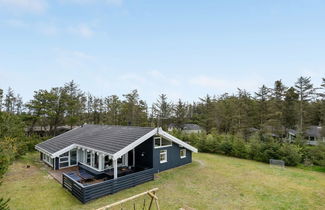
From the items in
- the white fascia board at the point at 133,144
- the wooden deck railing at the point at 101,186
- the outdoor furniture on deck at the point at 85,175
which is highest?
the white fascia board at the point at 133,144

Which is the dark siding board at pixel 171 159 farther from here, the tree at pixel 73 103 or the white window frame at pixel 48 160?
the tree at pixel 73 103

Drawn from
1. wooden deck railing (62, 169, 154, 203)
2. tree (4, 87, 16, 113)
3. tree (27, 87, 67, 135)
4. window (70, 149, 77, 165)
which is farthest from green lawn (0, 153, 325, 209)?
tree (4, 87, 16, 113)

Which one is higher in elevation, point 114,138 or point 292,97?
point 292,97

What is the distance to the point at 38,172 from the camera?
1272 centimetres

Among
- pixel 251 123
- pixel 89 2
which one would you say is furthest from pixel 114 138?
pixel 251 123

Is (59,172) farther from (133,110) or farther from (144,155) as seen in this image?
(133,110)

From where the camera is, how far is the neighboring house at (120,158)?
1020cm

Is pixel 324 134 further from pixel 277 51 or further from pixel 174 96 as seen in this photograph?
pixel 174 96

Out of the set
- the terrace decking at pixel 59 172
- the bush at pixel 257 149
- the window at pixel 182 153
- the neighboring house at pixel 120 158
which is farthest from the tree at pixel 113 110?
the window at pixel 182 153

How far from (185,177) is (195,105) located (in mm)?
53151

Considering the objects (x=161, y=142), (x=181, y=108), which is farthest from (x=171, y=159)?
(x=181, y=108)

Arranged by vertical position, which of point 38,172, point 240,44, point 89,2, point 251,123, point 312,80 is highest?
point 89,2

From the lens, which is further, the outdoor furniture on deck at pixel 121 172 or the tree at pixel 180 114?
the tree at pixel 180 114

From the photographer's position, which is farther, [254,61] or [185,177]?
[254,61]
